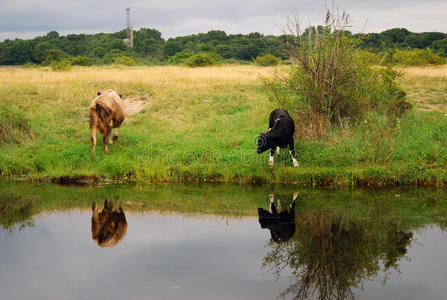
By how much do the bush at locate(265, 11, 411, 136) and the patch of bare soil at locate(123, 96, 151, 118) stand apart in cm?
670

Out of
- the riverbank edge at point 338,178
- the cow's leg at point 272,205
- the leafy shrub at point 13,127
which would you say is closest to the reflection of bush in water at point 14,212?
the riverbank edge at point 338,178

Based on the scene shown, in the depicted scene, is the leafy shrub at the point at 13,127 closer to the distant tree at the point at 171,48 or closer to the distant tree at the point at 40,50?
the distant tree at the point at 40,50

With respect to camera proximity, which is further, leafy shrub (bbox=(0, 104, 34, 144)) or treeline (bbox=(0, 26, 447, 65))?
treeline (bbox=(0, 26, 447, 65))

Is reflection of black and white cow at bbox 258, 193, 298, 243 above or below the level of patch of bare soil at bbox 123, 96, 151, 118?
below

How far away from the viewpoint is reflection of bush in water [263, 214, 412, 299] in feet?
22.3

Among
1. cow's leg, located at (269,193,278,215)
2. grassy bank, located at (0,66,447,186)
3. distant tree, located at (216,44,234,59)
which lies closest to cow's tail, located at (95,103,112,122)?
grassy bank, located at (0,66,447,186)

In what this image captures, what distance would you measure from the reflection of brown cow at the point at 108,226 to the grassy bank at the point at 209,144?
293 centimetres

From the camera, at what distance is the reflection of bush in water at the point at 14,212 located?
9.70 m

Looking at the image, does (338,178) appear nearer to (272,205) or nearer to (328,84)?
(272,205)

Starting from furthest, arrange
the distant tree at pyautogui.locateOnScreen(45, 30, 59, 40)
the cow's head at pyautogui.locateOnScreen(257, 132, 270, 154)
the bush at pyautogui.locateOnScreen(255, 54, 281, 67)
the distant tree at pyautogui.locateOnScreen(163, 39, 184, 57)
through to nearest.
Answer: the distant tree at pyautogui.locateOnScreen(45, 30, 59, 40)
the distant tree at pyautogui.locateOnScreen(163, 39, 184, 57)
the bush at pyautogui.locateOnScreen(255, 54, 281, 67)
the cow's head at pyautogui.locateOnScreen(257, 132, 270, 154)

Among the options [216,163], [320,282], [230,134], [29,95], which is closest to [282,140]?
[216,163]

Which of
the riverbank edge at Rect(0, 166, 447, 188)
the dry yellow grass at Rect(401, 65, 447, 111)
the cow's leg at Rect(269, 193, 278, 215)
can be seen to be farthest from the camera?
the dry yellow grass at Rect(401, 65, 447, 111)

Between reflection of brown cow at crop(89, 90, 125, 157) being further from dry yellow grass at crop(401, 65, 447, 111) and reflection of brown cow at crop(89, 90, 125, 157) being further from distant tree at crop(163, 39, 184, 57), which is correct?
distant tree at crop(163, 39, 184, 57)

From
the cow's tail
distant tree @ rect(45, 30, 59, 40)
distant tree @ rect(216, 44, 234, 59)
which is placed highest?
distant tree @ rect(45, 30, 59, 40)
